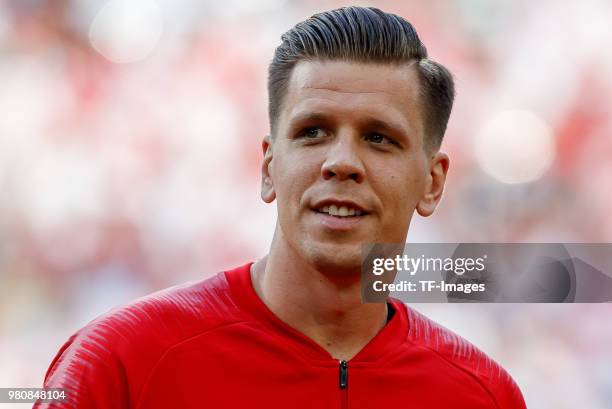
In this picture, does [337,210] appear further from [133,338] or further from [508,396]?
[508,396]

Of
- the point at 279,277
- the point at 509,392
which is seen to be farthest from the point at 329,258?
the point at 509,392

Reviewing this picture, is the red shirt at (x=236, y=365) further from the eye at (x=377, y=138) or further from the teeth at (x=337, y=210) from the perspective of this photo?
the eye at (x=377, y=138)

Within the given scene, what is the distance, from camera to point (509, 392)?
260 centimetres

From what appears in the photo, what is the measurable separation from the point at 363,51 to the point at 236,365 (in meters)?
0.87

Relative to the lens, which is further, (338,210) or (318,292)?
(318,292)

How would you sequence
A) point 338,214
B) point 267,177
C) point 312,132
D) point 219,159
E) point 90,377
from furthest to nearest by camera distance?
1. point 219,159
2. point 267,177
3. point 312,132
4. point 338,214
5. point 90,377

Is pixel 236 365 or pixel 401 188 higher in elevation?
pixel 401 188

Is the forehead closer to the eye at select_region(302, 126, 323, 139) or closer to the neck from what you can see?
the eye at select_region(302, 126, 323, 139)

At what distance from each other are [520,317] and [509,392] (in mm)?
2895

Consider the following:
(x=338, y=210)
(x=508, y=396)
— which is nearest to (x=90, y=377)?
(x=338, y=210)

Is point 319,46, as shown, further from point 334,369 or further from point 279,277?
point 334,369

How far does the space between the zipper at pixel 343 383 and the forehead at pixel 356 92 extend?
2.07 feet

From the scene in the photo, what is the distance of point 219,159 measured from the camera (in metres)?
5.49

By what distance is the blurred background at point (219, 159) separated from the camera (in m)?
5.21
